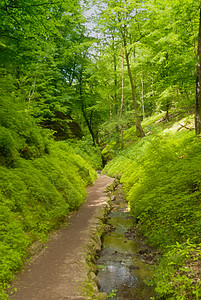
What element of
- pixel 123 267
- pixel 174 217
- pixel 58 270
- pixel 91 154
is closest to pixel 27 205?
pixel 58 270

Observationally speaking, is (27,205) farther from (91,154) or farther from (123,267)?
(91,154)

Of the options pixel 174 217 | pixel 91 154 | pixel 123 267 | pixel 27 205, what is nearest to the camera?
pixel 123 267

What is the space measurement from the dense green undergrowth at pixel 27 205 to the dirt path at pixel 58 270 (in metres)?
0.28

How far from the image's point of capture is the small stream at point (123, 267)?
3936 mm

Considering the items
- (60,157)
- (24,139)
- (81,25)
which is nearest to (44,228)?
(24,139)

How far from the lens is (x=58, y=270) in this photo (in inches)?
164

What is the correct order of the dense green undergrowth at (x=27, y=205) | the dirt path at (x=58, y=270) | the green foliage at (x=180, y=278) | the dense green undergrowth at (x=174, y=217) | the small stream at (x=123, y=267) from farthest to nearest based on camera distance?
the dense green undergrowth at (x=27, y=205) < the small stream at (x=123, y=267) < the dirt path at (x=58, y=270) < the dense green undergrowth at (x=174, y=217) < the green foliage at (x=180, y=278)

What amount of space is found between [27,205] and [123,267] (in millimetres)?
3101

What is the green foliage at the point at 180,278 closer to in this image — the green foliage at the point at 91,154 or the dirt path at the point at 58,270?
the dirt path at the point at 58,270

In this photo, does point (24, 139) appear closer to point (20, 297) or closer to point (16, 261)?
point (16, 261)

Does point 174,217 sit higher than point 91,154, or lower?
higher

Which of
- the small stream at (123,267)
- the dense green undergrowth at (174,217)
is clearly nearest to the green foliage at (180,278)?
the dense green undergrowth at (174,217)

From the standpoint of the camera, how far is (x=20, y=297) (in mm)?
3330

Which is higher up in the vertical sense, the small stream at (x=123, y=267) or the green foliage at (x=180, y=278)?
the green foliage at (x=180, y=278)
